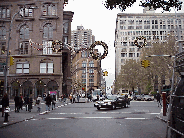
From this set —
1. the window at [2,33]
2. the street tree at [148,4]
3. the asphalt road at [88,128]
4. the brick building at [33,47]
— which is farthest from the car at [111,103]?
the window at [2,33]

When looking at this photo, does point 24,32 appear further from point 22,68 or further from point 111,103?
point 111,103

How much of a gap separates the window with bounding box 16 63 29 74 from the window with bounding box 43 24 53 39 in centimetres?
724

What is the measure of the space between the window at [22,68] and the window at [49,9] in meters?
11.5

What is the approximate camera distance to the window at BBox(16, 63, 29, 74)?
173ft

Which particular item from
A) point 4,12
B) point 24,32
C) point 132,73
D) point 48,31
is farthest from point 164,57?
point 4,12

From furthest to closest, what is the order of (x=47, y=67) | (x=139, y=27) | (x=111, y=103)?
(x=139, y=27) → (x=47, y=67) → (x=111, y=103)

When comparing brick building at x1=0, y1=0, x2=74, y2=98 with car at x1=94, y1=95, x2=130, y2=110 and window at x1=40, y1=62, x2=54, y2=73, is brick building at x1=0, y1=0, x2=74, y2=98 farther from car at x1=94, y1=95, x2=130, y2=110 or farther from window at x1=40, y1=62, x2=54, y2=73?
car at x1=94, y1=95, x2=130, y2=110

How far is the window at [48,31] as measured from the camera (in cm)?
5334

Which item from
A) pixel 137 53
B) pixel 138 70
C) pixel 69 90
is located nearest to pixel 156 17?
pixel 137 53

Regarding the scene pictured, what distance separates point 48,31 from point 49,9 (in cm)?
473

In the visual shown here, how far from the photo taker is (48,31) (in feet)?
176

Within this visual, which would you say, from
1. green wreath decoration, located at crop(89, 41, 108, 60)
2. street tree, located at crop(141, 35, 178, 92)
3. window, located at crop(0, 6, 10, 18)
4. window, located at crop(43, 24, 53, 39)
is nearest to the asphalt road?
green wreath decoration, located at crop(89, 41, 108, 60)

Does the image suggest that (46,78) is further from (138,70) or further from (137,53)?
(137,53)

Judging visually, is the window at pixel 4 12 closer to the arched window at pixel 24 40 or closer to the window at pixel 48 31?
the arched window at pixel 24 40
